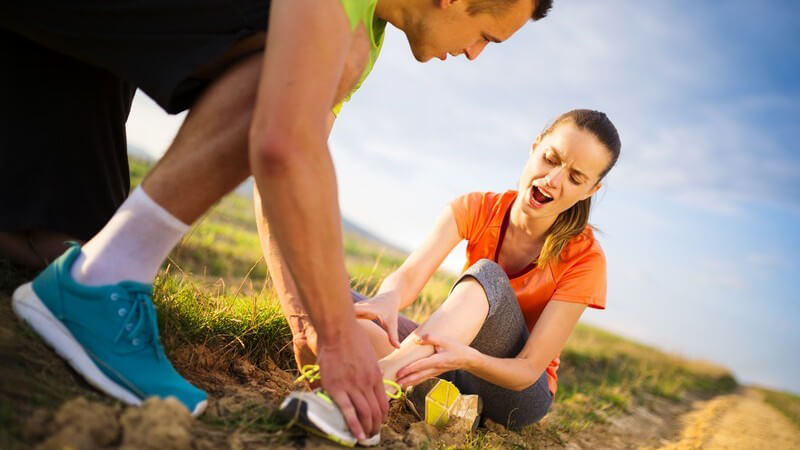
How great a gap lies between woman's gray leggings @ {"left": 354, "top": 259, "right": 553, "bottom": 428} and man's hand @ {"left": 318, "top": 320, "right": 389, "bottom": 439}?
805 mm

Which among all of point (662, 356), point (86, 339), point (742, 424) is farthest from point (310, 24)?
point (662, 356)

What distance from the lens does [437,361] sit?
220 centimetres

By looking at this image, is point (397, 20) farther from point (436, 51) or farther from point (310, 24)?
point (310, 24)

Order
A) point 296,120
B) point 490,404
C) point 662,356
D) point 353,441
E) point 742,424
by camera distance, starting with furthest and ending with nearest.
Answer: point 662,356
point 742,424
point 490,404
point 353,441
point 296,120

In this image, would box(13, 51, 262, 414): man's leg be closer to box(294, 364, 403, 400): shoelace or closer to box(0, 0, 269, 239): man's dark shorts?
box(0, 0, 269, 239): man's dark shorts

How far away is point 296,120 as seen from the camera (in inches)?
56.7

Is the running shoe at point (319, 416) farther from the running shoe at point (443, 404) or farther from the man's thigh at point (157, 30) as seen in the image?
the man's thigh at point (157, 30)

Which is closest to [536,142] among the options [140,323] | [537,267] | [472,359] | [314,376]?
[537,267]

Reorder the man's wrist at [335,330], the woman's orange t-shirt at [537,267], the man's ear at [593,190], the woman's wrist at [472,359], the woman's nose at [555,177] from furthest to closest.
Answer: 1. the man's ear at [593,190]
2. the woman's nose at [555,177]
3. the woman's orange t-shirt at [537,267]
4. the woman's wrist at [472,359]
5. the man's wrist at [335,330]

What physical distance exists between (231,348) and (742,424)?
666 cm

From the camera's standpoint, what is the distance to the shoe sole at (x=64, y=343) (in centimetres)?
169

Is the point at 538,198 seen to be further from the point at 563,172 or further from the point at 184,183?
the point at 184,183

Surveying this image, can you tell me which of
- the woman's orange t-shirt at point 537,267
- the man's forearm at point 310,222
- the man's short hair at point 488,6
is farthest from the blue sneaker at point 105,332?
the woman's orange t-shirt at point 537,267

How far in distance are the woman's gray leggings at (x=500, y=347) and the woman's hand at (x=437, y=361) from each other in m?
0.25
